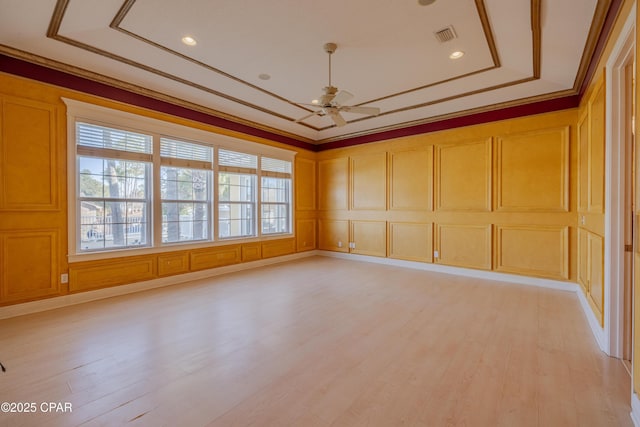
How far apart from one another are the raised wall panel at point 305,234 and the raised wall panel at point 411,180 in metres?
2.24

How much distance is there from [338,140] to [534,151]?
4.04 meters

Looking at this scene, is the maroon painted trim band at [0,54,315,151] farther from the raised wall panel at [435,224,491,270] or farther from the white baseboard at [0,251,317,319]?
the raised wall panel at [435,224,491,270]

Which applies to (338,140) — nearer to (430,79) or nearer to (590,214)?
(430,79)

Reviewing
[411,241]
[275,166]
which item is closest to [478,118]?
[411,241]

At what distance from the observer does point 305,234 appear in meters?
7.47

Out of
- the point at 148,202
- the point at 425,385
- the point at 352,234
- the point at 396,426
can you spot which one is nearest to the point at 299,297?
the point at 425,385

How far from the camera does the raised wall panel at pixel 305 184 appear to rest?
7.23 meters

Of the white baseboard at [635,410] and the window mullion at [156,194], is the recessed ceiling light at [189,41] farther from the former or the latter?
the white baseboard at [635,410]

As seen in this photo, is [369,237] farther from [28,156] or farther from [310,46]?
[28,156]

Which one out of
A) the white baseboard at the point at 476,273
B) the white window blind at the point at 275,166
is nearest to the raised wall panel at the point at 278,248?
the white baseboard at the point at 476,273

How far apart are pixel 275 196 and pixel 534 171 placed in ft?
16.4

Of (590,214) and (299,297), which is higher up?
(590,214)

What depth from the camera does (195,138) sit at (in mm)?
5055

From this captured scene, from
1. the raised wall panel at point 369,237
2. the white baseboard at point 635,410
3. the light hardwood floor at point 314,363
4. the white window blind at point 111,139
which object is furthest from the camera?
the raised wall panel at point 369,237
